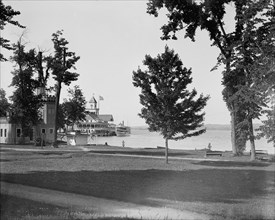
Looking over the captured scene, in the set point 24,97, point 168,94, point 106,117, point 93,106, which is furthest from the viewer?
point 106,117

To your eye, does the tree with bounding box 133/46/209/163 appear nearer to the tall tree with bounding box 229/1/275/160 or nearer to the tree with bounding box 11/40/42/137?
the tall tree with bounding box 229/1/275/160

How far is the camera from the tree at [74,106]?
64900mm

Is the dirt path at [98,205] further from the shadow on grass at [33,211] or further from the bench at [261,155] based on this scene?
the bench at [261,155]

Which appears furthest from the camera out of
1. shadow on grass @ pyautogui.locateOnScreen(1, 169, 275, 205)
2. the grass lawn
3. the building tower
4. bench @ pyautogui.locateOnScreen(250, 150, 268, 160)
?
the building tower

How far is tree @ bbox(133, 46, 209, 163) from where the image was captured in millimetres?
20797

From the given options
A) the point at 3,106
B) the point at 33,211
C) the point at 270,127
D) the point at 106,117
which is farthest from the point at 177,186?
the point at 106,117

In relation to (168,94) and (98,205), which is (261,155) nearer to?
(168,94)

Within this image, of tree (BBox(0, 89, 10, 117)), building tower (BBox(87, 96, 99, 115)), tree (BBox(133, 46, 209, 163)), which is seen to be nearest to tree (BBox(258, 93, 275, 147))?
tree (BBox(133, 46, 209, 163))

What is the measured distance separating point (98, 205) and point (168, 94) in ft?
37.9

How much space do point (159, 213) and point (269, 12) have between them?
10.4 m

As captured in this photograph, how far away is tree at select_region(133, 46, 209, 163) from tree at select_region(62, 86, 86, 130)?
4484cm

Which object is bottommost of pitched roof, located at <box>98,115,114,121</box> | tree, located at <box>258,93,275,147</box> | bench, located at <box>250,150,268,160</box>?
bench, located at <box>250,150,268,160</box>

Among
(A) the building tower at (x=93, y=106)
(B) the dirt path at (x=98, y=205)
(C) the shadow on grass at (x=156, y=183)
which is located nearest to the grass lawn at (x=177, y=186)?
(C) the shadow on grass at (x=156, y=183)

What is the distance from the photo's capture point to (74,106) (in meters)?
65.2
